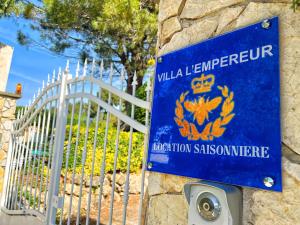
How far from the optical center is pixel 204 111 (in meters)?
1.11

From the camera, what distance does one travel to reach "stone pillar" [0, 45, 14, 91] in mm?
4148

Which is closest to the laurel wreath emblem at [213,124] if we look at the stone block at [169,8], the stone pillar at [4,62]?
the stone block at [169,8]

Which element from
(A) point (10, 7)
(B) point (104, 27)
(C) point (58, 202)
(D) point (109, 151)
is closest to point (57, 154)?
(C) point (58, 202)

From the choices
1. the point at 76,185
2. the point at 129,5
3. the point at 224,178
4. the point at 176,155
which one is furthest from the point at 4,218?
the point at 129,5

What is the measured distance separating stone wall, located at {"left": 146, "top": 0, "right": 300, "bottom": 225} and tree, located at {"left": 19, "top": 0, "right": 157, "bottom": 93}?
17.4 ft

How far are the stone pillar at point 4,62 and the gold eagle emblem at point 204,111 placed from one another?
3.73 meters

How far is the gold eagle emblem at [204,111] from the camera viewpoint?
104 centimetres

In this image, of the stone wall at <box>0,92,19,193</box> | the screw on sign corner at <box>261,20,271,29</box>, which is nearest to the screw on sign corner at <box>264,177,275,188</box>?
the screw on sign corner at <box>261,20,271,29</box>

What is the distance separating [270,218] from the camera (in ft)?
2.93

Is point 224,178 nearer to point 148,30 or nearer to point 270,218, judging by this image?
point 270,218

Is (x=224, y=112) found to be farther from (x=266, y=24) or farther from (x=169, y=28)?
(x=169, y=28)

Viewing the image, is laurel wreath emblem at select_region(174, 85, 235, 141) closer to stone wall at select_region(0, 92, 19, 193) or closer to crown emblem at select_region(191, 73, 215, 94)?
crown emblem at select_region(191, 73, 215, 94)

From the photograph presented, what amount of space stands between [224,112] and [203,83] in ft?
0.54

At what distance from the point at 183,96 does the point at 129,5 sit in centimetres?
576
